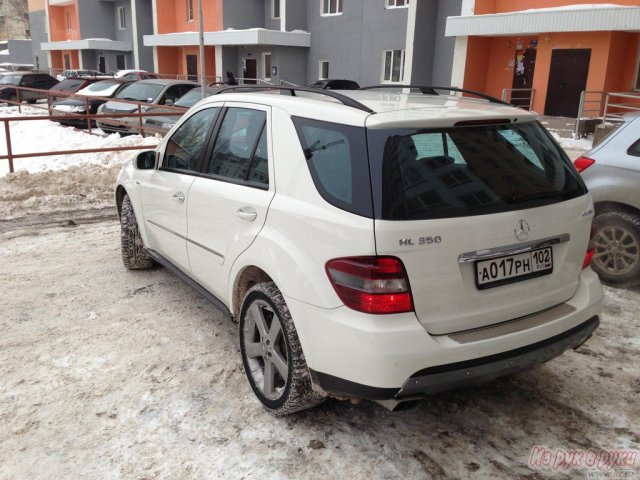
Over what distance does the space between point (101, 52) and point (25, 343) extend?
47.1 meters

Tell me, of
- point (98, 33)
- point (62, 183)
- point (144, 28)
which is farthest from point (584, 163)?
point (98, 33)

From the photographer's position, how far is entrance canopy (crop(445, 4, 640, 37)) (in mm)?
16469

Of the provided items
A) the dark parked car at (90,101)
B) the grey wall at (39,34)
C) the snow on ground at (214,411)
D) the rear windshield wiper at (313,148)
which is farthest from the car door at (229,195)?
the grey wall at (39,34)

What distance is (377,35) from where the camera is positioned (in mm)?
25297

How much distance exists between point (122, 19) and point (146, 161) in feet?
152

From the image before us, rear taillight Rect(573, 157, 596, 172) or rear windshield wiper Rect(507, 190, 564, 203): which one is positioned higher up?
rear windshield wiper Rect(507, 190, 564, 203)

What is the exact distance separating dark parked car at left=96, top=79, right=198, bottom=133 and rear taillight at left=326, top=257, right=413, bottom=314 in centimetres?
1246

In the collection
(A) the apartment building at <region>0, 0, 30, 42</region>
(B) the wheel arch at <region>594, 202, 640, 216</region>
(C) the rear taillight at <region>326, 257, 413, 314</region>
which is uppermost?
(A) the apartment building at <region>0, 0, 30, 42</region>

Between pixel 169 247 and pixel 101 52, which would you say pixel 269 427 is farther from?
pixel 101 52

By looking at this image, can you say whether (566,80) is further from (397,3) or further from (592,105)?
(397,3)

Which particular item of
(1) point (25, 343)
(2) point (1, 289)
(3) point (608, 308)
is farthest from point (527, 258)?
(2) point (1, 289)

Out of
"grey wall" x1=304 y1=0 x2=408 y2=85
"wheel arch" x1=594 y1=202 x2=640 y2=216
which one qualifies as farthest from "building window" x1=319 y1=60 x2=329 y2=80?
"wheel arch" x1=594 y1=202 x2=640 y2=216

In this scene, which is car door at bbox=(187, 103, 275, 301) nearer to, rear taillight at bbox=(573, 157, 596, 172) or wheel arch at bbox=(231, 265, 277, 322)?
wheel arch at bbox=(231, 265, 277, 322)

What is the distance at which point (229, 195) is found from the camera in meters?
3.31
